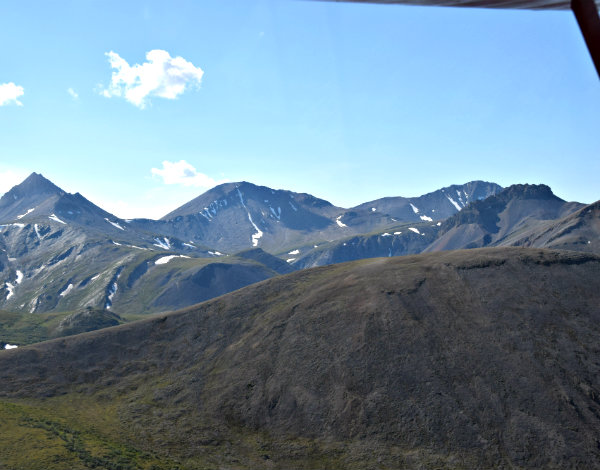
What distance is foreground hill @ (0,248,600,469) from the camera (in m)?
76.2

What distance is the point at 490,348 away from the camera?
92.9 meters

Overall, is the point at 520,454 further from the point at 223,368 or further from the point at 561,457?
the point at 223,368

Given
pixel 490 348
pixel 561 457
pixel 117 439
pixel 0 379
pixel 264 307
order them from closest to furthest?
pixel 561 457 → pixel 117 439 → pixel 490 348 → pixel 0 379 → pixel 264 307

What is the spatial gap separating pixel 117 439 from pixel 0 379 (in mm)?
43622

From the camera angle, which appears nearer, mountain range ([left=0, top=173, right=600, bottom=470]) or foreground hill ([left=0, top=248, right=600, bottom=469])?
mountain range ([left=0, top=173, right=600, bottom=470])

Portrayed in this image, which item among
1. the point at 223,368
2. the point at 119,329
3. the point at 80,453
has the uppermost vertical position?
the point at 119,329

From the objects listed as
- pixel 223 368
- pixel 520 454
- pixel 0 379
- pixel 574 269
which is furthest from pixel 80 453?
pixel 574 269

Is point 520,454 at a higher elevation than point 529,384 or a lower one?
lower

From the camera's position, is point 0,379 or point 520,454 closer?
point 520,454

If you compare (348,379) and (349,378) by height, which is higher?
(349,378)

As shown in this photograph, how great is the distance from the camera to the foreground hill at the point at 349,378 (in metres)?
76.2

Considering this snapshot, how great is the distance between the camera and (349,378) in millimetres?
92750

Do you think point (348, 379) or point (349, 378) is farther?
point (349, 378)

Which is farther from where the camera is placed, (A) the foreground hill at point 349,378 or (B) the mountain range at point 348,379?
(A) the foreground hill at point 349,378
